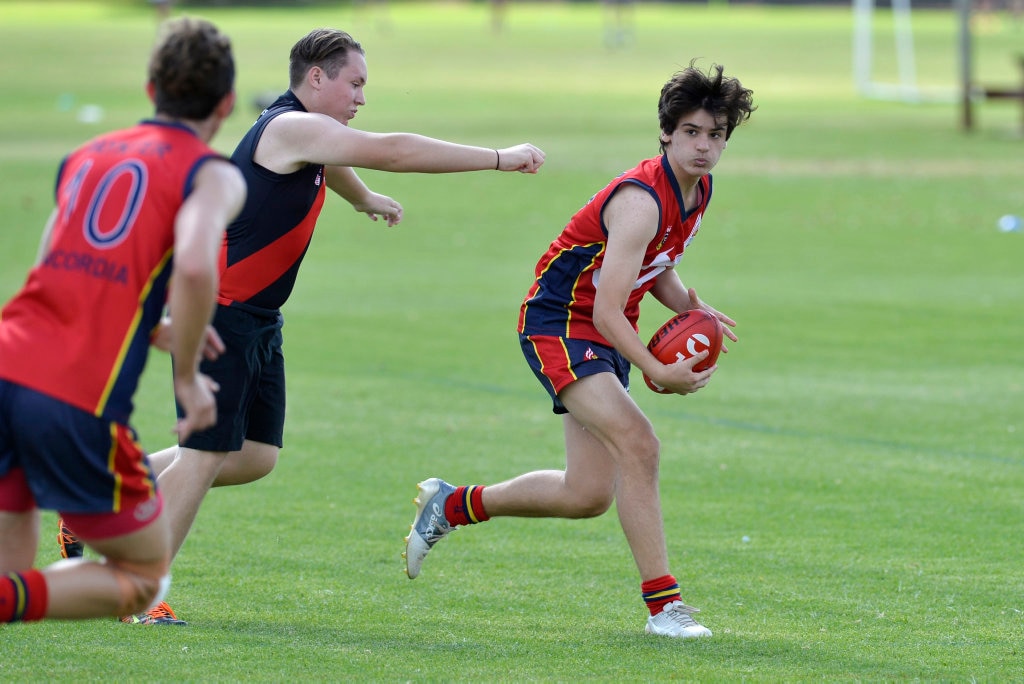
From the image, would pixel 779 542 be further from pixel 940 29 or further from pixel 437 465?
pixel 940 29

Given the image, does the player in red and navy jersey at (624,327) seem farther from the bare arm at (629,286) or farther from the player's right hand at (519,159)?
the player's right hand at (519,159)

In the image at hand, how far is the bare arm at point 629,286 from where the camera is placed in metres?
5.73

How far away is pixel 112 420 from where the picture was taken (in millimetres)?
4172

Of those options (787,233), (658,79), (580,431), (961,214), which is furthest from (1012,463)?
(658,79)

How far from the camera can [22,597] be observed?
165 inches

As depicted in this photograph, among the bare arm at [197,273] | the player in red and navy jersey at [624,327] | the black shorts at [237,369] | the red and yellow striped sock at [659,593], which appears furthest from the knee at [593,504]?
the bare arm at [197,273]

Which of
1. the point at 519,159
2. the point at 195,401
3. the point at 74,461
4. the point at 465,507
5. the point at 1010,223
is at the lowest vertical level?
the point at 1010,223

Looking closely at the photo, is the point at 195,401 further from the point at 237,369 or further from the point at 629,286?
the point at 629,286

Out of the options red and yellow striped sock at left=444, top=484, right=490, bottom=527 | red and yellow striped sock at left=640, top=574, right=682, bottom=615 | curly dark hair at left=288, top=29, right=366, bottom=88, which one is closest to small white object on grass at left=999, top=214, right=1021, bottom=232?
red and yellow striped sock at left=444, top=484, right=490, bottom=527

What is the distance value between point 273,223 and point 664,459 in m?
4.23

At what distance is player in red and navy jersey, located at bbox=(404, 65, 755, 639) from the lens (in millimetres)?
5746

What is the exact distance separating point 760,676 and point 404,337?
9.10m

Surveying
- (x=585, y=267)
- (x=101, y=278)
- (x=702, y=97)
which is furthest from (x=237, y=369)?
(x=702, y=97)

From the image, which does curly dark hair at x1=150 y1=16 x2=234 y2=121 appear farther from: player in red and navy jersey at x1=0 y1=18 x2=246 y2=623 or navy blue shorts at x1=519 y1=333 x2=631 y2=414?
navy blue shorts at x1=519 y1=333 x2=631 y2=414
